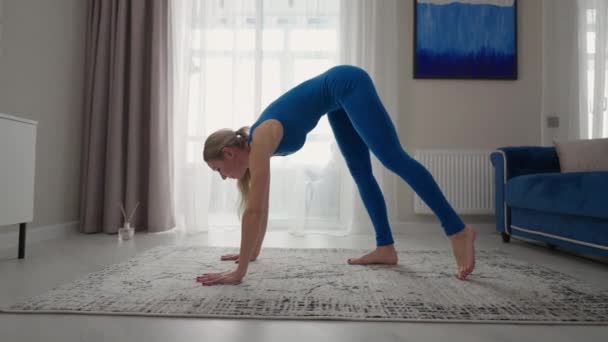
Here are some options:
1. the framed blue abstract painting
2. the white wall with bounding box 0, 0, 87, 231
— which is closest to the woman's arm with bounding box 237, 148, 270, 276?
the white wall with bounding box 0, 0, 87, 231

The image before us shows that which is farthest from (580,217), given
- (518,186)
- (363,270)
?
(363,270)

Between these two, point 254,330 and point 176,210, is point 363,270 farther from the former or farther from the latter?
point 176,210

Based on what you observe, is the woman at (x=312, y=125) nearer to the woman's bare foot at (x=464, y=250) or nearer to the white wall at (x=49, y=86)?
the woman's bare foot at (x=464, y=250)

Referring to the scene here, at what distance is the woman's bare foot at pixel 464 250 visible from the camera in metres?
1.48

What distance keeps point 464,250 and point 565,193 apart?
2.58ft

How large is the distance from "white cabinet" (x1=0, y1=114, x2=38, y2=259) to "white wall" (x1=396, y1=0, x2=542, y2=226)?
2.59 metres

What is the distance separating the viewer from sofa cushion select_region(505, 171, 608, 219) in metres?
1.73

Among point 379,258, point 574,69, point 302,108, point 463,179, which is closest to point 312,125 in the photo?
point 302,108

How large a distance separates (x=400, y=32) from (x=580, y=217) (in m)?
2.11

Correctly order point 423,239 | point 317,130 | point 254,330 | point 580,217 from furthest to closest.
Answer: point 317,130
point 423,239
point 580,217
point 254,330

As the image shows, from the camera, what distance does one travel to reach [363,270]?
1.63 metres

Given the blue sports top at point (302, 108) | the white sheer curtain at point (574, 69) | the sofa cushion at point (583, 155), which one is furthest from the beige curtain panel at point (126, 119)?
the white sheer curtain at point (574, 69)

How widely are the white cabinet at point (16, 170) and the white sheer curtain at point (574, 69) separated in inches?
145

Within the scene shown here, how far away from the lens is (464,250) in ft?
4.94
